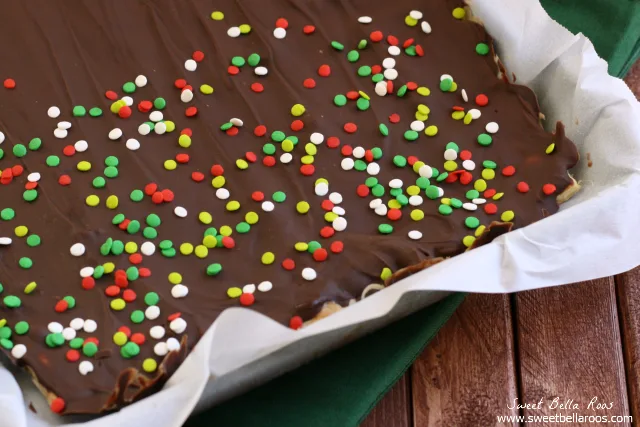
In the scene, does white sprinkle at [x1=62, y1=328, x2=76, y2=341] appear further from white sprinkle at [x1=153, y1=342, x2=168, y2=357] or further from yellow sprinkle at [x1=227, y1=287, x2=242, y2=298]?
yellow sprinkle at [x1=227, y1=287, x2=242, y2=298]

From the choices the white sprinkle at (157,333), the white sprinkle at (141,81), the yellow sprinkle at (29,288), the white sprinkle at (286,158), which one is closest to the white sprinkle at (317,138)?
the white sprinkle at (286,158)

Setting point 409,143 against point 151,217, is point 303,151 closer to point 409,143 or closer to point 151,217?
point 409,143

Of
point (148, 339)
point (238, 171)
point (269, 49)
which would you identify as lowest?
point (148, 339)

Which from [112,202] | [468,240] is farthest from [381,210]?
[112,202]

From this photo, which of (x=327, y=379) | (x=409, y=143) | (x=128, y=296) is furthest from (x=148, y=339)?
(x=409, y=143)

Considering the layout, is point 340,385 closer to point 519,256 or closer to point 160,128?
point 519,256

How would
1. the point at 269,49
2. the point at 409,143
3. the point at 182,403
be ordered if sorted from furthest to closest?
the point at 269,49
the point at 409,143
the point at 182,403

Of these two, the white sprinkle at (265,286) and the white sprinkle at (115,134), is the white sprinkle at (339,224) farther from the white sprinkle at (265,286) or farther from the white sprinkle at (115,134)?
the white sprinkle at (115,134)

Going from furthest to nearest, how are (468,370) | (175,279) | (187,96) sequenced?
(187,96)
(468,370)
(175,279)
